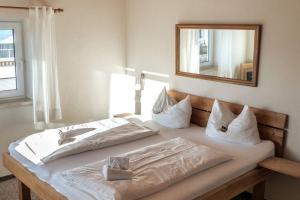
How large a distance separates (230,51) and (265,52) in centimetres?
35

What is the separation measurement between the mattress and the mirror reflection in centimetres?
63

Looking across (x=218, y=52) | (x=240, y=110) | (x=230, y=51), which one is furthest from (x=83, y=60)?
(x=240, y=110)

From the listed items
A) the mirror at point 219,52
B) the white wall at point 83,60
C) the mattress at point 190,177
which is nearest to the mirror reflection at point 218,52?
the mirror at point 219,52

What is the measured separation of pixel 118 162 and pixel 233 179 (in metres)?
0.87

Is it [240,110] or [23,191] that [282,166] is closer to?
[240,110]

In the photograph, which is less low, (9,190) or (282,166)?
(282,166)

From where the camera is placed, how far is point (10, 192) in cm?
346

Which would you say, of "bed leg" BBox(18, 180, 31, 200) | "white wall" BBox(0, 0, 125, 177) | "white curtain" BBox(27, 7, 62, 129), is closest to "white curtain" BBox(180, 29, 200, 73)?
"white wall" BBox(0, 0, 125, 177)

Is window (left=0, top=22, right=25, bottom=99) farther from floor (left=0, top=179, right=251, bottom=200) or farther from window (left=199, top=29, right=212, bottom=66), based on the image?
window (left=199, top=29, right=212, bottom=66)

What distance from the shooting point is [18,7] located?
11.4 feet

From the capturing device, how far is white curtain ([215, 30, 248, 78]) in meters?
3.19

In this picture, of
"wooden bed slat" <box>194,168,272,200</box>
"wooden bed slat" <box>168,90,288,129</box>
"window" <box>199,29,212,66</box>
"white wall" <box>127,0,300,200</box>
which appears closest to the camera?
"wooden bed slat" <box>194,168,272,200</box>

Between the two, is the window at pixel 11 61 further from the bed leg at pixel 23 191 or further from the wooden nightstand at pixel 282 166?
the wooden nightstand at pixel 282 166

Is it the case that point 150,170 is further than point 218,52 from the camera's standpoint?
No
